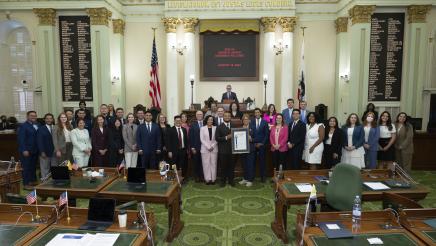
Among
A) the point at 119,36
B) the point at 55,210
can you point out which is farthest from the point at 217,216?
the point at 119,36

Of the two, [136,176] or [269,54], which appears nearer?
[136,176]

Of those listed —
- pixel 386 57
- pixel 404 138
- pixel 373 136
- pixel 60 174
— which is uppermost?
pixel 386 57

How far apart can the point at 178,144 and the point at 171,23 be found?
6.47 meters

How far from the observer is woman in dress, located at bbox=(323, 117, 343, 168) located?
269 inches

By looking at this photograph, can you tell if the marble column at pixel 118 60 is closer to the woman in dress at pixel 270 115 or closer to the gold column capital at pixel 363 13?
the woman in dress at pixel 270 115

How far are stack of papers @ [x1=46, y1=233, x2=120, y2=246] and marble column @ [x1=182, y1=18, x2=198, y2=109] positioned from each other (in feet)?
32.3

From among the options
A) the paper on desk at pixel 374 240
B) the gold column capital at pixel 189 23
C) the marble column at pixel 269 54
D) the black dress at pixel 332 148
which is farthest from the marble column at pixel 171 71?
the paper on desk at pixel 374 240

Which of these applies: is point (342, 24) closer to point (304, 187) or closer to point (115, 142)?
point (115, 142)

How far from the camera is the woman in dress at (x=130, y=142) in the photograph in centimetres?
736

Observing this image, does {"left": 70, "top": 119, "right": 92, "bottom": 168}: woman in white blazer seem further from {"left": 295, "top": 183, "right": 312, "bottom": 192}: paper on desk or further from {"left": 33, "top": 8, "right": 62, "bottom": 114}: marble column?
{"left": 33, "top": 8, "right": 62, "bottom": 114}: marble column

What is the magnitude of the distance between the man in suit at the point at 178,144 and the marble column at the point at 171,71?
5.18m

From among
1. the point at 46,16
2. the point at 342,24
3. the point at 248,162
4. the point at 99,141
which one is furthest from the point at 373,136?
the point at 46,16

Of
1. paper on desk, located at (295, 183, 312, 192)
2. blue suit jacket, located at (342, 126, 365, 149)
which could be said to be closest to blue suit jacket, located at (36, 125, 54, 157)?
paper on desk, located at (295, 183, 312, 192)

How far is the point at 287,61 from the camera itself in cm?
1248
